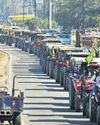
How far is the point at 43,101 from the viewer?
107 feet

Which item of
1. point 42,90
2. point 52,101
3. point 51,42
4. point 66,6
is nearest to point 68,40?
point 51,42

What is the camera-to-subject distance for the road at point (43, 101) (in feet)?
86.9

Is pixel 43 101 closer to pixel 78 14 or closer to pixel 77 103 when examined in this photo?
pixel 77 103

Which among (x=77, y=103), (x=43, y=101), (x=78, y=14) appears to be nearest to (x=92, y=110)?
(x=77, y=103)

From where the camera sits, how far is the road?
26.5 metres

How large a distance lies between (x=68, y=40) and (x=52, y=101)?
35.2 m

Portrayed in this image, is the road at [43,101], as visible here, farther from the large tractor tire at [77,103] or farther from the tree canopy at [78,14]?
the tree canopy at [78,14]

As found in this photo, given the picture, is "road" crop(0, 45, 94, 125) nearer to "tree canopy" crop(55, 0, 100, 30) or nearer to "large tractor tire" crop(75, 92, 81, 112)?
"large tractor tire" crop(75, 92, 81, 112)

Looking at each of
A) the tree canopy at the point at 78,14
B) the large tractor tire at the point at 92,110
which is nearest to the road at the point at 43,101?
the large tractor tire at the point at 92,110

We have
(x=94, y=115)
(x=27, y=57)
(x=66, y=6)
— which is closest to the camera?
(x=94, y=115)

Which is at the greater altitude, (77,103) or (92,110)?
(92,110)

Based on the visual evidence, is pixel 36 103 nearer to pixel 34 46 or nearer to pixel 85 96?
pixel 85 96

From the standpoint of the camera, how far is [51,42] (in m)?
55.4

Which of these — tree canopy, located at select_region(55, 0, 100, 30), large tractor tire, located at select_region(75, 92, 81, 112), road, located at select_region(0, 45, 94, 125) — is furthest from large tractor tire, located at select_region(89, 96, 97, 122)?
tree canopy, located at select_region(55, 0, 100, 30)
